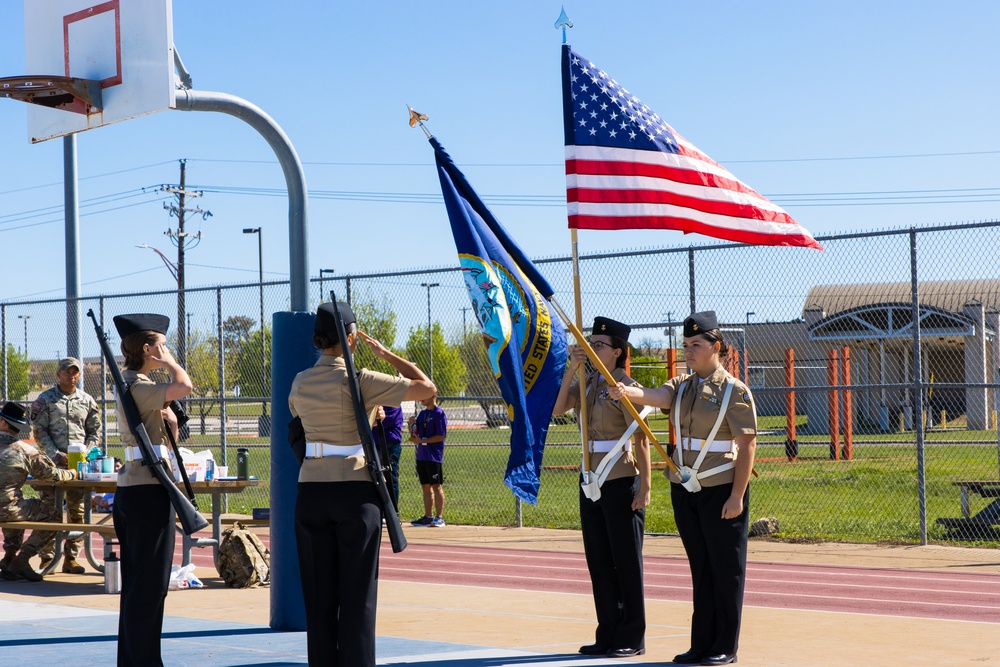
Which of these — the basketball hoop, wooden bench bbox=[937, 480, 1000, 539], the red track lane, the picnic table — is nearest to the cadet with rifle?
the basketball hoop

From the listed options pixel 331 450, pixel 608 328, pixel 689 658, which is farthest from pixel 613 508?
pixel 331 450

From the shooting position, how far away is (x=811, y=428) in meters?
35.5

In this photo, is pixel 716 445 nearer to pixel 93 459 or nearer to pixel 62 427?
pixel 93 459

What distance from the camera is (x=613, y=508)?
759 cm

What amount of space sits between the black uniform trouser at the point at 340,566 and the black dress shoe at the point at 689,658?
1.89 m

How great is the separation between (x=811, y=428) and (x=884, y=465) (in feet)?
30.9

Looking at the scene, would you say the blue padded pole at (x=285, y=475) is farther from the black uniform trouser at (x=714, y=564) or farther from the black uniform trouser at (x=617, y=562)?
the black uniform trouser at (x=714, y=564)

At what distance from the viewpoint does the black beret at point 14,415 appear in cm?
1197

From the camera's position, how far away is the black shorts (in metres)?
16.4

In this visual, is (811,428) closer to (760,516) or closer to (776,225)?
(760,516)

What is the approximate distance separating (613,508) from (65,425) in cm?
723

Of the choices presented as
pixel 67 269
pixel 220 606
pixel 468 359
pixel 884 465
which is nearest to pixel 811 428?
pixel 884 465

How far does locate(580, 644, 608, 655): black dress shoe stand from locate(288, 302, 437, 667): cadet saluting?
167 cm

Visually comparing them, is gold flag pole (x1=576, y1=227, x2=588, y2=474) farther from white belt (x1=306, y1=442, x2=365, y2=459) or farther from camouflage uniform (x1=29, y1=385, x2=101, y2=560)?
camouflage uniform (x1=29, y1=385, x2=101, y2=560)
